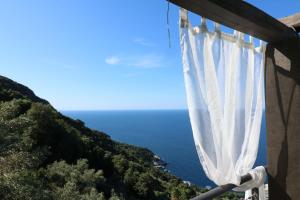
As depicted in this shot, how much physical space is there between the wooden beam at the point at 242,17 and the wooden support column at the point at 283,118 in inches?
5.0

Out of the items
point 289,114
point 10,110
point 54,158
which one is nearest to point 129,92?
point 54,158

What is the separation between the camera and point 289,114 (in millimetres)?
1968

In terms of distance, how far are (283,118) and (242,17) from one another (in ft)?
2.77

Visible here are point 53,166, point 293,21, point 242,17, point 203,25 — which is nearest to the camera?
point 242,17

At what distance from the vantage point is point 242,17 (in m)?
1.45

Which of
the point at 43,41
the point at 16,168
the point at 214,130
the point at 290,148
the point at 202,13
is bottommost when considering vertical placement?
the point at 16,168

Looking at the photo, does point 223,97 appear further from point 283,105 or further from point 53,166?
point 53,166

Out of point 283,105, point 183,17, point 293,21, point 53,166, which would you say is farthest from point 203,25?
point 53,166

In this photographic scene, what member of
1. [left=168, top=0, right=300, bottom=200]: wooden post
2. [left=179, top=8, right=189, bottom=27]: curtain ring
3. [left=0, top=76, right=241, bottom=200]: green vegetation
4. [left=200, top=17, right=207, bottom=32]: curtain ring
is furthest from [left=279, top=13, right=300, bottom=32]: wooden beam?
[left=0, top=76, right=241, bottom=200]: green vegetation

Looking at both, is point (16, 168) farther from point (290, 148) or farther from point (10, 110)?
Answer: point (290, 148)

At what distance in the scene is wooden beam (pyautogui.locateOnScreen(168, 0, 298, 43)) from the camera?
4.15ft

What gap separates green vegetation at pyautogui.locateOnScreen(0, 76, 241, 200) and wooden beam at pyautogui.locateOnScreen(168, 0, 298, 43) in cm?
137

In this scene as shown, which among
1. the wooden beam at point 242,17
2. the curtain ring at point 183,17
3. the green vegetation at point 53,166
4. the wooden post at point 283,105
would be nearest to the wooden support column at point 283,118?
the wooden post at point 283,105

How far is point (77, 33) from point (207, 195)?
40.0 feet
